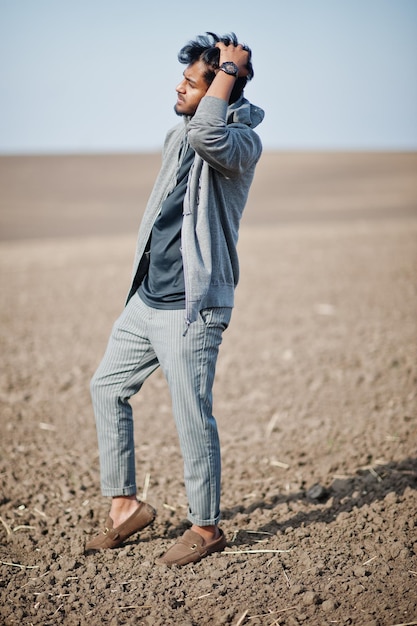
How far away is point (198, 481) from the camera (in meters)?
2.87

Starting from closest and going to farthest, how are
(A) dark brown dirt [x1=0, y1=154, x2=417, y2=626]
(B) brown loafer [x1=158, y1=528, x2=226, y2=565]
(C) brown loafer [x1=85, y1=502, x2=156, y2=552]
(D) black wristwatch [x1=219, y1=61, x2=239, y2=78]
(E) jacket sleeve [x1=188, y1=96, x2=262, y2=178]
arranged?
(E) jacket sleeve [x1=188, y1=96, x2=262, y2=178]
(D) black wristwatch [x1=219, y1=61, x2=239, y2=78]
(A) dark brown dirt [x1=0, y1=154, x2=417, y2=626]
(B) brown loafer [x1=158, y1=528, x2=226, y2=565]
(C) brown loafer [x1=85, y1=502, x2=156, y2=552]

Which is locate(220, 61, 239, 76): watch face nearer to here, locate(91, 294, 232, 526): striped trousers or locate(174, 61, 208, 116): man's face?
locate(174, 61, 208, 116): man's face

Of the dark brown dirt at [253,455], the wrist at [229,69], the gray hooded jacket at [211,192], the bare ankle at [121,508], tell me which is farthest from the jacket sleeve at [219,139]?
the dark brown dirt at [253,455]

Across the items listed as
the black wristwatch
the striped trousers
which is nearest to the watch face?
the black wristwatch

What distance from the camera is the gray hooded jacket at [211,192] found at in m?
2.55

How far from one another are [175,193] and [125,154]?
4843cm

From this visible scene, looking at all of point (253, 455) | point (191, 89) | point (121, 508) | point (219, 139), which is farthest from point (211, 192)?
point (253, 455)

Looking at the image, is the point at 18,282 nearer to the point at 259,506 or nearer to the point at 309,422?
the point at 309,422

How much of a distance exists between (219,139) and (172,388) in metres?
1.02

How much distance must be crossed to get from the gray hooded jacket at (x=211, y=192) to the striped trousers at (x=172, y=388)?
13cm

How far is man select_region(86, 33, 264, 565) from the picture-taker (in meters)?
2.65

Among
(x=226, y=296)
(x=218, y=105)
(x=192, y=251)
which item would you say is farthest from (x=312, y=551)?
(x=218, y=105)

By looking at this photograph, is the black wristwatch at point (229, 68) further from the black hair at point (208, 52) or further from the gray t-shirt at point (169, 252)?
the gray t-shirt at point (169, 252)

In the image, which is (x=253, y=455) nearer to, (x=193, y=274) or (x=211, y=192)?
(x=193, y=274)
